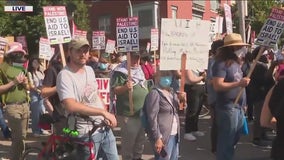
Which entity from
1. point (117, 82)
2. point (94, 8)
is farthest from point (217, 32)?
point (94, 8)

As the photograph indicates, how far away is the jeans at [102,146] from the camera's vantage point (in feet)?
14.8

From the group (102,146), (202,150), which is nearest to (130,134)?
(202,150)

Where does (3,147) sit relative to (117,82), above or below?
below

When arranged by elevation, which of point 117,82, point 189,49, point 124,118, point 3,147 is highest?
point 189,49

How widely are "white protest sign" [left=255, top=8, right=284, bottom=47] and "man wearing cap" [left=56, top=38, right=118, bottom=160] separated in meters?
3.20

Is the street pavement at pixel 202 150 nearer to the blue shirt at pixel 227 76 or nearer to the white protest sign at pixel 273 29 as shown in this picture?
the white protest sign at pixel 273 29

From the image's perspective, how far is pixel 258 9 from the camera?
28.6 meters

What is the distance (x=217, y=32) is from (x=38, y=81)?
14.2ft

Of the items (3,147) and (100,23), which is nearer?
(3,147)

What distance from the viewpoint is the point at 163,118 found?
16.8 ft

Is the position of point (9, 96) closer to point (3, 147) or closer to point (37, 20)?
point (3, 147)

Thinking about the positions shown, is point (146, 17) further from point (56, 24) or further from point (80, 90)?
point (80, 90)

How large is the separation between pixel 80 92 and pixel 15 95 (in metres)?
2.54

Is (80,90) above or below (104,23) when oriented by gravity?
below
